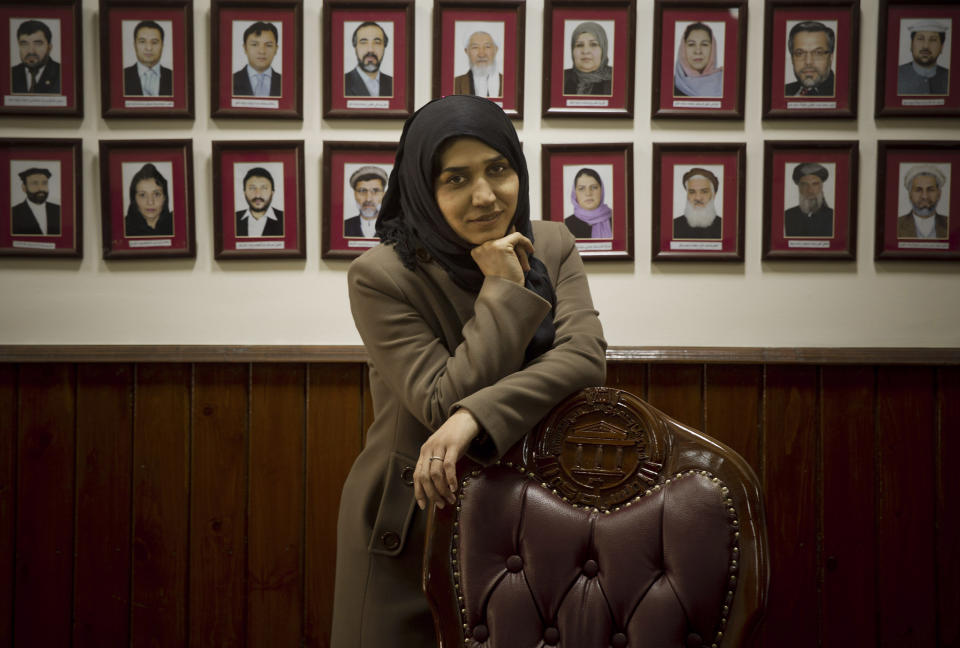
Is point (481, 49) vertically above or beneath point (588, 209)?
above

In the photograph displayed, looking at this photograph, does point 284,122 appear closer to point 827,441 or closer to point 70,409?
point 70,409

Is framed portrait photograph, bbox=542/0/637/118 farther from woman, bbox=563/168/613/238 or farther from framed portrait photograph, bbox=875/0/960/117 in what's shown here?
framed portrait photograph, bbox=875/0/960/117

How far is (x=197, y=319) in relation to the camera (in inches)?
87.7

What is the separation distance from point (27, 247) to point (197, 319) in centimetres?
59

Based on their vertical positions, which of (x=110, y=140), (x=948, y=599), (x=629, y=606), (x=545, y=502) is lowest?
(x=948, y=599)

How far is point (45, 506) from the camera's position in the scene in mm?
2205

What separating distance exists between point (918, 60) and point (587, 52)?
40.3 inches

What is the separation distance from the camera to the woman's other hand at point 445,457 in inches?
43.9

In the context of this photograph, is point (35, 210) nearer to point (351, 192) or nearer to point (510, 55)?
point (351, 192)

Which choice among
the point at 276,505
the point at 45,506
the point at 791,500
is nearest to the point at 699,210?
the point at 791,500

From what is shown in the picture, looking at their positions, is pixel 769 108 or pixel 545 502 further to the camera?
pixel 769 108

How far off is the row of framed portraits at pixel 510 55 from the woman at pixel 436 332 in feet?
3.18

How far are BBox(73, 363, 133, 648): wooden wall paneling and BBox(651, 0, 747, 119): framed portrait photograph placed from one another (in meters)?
1.90

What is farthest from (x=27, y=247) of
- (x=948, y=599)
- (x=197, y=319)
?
(x=948, y=599)
